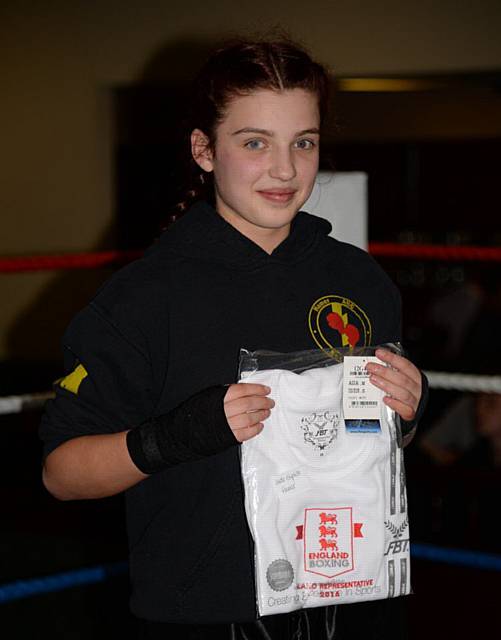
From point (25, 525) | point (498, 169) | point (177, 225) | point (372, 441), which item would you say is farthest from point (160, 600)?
point (498, 169)

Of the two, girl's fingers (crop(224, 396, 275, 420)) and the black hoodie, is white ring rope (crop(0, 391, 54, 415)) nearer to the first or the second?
the black hoodie

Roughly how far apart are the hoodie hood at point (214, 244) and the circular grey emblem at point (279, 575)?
0.29 meters

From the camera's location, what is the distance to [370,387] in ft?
3.18

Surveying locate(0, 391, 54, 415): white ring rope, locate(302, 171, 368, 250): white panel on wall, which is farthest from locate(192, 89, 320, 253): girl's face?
locate(0, 391, 54, 415): white ring rope

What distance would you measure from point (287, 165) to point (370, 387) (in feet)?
0.76

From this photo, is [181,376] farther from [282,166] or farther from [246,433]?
[282,166]

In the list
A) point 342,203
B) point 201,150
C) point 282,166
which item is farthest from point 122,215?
point 282,166

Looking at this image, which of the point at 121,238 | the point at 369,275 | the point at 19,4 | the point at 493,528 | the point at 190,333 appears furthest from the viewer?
the point at 121,238

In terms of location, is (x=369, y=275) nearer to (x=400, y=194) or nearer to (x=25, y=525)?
(x=25, y=525)

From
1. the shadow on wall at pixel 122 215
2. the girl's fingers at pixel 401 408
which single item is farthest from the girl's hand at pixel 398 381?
the shadow on wall at pixel 122 215

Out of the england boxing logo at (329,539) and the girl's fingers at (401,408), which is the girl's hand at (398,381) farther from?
the england boxing logo at (329,539)

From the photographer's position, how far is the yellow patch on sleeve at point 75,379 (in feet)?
3.16

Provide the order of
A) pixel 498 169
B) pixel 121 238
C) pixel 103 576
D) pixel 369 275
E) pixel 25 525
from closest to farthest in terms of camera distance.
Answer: pixel 369 275 → pixel 103 576 → pixel 25 525 → pixel 121 238 → pixel 498 169

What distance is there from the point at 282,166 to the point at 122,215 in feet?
10.9
